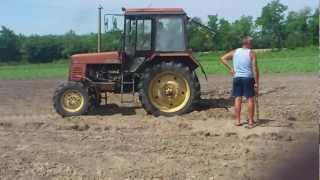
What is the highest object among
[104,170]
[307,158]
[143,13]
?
[143,13]

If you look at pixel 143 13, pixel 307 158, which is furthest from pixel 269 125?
pixel 307 158

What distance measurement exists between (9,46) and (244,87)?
7249cm

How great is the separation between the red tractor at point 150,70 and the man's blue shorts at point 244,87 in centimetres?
208

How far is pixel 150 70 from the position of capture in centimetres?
1189

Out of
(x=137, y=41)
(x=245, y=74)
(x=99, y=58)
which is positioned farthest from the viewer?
(x=99, y=58)

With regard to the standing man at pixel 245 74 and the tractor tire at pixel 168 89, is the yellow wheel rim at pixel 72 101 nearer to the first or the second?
the tractor tire at pixel 168 89

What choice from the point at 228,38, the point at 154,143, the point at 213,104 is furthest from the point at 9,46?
the point at 154,143

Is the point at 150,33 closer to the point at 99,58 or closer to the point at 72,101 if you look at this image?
the point at 99,58

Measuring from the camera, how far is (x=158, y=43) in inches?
476

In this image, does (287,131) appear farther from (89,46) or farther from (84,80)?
(89,46)

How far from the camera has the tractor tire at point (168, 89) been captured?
38.8 feet

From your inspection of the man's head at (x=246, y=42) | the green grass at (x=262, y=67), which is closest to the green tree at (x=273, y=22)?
the green grass at (x=262, y=67)

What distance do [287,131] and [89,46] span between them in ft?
201

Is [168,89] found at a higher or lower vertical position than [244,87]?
lower
